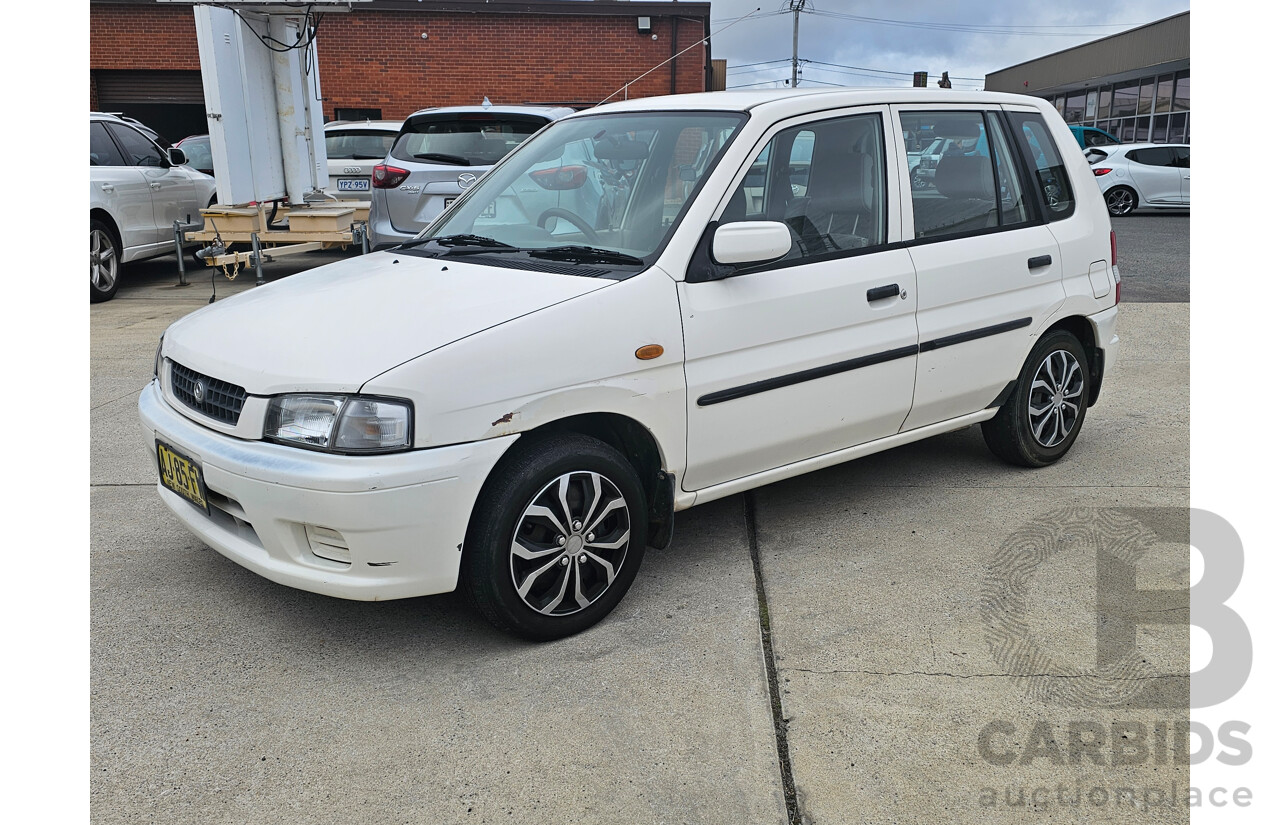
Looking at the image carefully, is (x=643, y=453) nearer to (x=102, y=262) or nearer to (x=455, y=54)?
(x=102, y=262)

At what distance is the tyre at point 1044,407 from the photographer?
181 inches

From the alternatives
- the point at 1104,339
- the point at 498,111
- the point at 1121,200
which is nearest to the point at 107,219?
the point at 498,111

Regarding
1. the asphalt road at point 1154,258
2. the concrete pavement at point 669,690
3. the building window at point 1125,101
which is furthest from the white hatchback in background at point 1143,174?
the concrete pavement at point 669,690

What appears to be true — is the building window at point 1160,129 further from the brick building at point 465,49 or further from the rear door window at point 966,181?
the rear door window at point 966,181

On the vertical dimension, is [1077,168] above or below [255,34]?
below

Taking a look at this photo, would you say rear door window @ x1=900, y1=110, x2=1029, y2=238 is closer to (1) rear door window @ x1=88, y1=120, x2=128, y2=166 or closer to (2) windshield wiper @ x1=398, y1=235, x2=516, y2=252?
(2) windshield wiper @ x1=398, y1=235, x2=516, y2=252

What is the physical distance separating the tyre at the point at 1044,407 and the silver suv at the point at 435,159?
19.1ft

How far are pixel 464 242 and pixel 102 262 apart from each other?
7.25m

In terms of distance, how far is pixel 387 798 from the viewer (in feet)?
8.18

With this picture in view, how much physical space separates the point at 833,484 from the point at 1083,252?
5.30 ft

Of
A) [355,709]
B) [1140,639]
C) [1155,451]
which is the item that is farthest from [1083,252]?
[355,709]

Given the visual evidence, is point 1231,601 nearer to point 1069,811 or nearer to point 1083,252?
point 1069,811

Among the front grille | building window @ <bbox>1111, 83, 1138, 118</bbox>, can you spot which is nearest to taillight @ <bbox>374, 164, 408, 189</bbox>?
the front grille

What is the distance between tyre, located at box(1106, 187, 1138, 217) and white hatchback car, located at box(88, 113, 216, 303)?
16.2m
